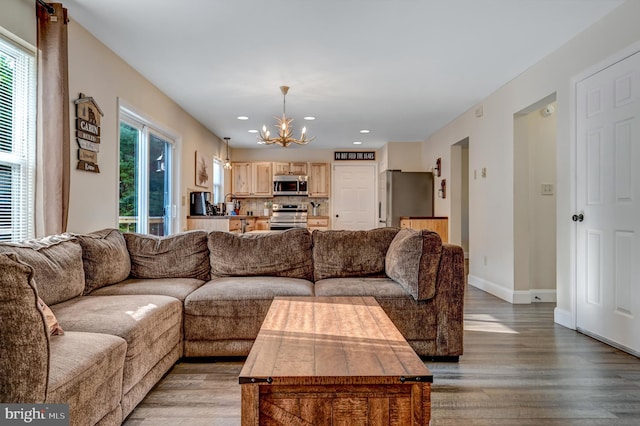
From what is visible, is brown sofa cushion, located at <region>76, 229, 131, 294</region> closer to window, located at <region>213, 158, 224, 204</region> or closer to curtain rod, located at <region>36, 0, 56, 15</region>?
curtain rod, located at <region>36, 0, 56, 15</region>

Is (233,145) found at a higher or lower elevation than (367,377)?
higher

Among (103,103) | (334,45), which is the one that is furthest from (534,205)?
(103,103)

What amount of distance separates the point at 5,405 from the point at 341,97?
15.3ft

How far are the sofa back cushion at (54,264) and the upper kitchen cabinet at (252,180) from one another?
6.38 m

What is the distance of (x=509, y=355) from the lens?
2842 mm

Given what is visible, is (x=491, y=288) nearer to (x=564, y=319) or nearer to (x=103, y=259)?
(x=564, y=319)

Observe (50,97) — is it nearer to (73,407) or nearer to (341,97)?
(73,407)

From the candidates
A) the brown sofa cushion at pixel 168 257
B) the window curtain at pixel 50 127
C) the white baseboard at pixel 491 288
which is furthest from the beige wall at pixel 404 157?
the window curtain at pixel 50 127

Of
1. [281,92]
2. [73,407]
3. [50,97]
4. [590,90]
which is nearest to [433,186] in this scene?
[281,92]

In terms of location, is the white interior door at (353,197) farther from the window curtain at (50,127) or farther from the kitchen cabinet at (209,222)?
the window curtain at (50,127)

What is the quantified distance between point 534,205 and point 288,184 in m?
5.23

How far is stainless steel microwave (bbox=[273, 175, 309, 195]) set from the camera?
8820mm

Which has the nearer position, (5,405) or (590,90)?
(5,405)

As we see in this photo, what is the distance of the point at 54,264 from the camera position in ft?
7.52
